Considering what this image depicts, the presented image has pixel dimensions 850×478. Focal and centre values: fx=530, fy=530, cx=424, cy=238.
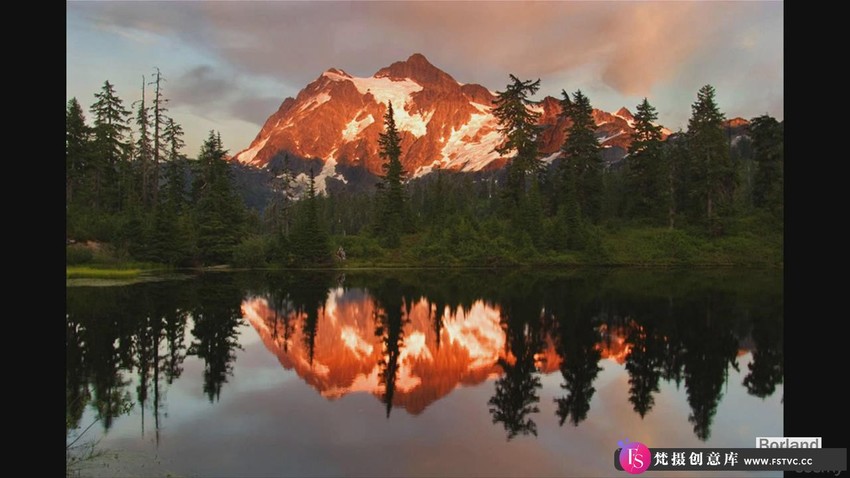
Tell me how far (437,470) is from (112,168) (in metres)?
68.8

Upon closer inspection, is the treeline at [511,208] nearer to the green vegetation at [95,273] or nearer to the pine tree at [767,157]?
the pine tree at [767,157]

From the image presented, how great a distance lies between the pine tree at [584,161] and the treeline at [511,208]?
0.14m

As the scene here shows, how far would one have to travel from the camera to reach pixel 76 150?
5650 centimetres

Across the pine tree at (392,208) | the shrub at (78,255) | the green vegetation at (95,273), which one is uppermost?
the pine tree at (392,208)

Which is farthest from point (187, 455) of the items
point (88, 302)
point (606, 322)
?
point (88, 302)

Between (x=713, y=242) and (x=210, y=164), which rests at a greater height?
(x=210, y=164)

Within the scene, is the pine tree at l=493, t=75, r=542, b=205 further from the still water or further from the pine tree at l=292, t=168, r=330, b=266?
the still water

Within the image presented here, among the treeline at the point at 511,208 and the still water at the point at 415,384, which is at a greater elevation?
the treeline at the point at 511,208

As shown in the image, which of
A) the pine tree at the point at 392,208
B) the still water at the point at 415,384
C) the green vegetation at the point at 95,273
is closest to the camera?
the still water at the point at 415,384

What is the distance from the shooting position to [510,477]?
26.9ft

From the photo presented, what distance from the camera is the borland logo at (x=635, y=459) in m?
8.17

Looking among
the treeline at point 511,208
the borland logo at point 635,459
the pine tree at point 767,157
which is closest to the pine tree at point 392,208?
the treeline at point 511,208

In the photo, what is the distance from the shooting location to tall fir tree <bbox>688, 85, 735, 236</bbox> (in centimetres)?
5803
